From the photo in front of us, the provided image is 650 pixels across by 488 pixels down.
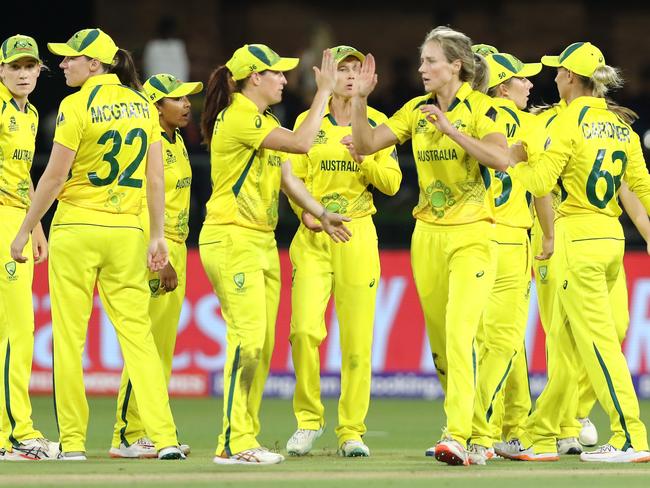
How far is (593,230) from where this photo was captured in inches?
359

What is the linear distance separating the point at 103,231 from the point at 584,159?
2.97 metres

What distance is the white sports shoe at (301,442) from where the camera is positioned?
385 inches

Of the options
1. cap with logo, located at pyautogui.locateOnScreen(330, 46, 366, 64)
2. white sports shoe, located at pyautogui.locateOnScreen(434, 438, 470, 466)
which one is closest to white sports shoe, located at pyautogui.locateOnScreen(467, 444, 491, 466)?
white sports shoe, located at pyautogui.locateOnScreen(434, 438, 470, 466)

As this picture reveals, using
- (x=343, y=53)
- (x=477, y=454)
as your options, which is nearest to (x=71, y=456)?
(x=477, y=454)

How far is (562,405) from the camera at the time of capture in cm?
955

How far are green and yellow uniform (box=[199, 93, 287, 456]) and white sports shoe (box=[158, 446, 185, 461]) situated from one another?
0.33 metres

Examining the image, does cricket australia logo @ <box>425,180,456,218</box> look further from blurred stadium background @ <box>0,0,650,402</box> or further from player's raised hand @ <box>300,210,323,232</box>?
blurred stadium background @ <box>0,0,650,402</box>

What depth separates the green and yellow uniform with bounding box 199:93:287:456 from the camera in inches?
354

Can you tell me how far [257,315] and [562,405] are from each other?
209cm

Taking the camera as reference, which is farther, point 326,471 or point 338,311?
point 338,311

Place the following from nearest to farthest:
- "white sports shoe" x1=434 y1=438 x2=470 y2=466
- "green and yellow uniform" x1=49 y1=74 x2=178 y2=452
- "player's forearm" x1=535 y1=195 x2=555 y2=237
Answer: "white sports shoe" x1=434 y1=438 x2=470 y2=466 < "green and yellow uniform" x1=49 y1=74 x2=178 y2=452 < "player's forearm" x1=535 y1=195 x2=555 y2=237

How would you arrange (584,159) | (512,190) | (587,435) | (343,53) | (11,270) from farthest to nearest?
(587,435), (512,190), (343,53), (11,270), (584,159)

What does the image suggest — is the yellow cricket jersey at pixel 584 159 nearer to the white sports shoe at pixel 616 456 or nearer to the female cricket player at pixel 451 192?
the female cricket player at pixel 451 192

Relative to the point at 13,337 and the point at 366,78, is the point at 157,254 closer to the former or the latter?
the point at 13,337
